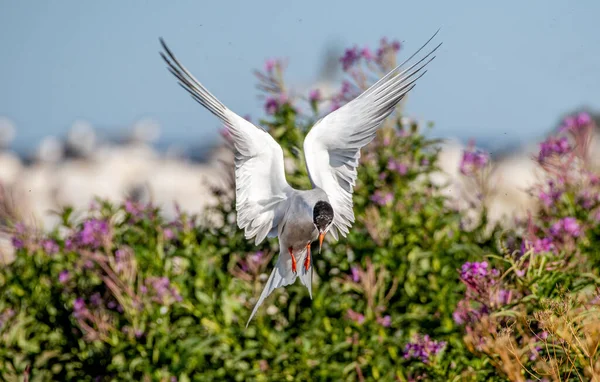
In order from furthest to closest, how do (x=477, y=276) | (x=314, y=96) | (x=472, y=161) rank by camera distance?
(x=314, y=96)
(x=472, y=161)
(x=477, y=276)

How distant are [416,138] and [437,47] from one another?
2.93 feet

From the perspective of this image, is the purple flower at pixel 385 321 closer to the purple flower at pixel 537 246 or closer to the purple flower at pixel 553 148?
the purple flower at pixel 537 246

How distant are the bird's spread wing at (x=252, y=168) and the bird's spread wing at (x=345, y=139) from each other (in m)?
0.17

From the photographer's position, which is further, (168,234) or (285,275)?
(168,234)

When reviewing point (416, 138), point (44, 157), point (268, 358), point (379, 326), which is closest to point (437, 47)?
point (416, 138)

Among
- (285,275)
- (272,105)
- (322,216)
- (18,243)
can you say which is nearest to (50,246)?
(18,243)

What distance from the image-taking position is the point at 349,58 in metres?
4.79

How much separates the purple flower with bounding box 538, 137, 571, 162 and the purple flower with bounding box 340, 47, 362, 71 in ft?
3.60

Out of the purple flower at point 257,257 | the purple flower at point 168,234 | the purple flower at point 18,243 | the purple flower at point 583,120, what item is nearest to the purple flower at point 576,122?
the purple flower at point 583,120

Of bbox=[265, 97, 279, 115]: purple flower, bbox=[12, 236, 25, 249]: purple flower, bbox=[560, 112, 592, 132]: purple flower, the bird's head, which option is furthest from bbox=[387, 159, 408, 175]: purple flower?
bbox=[12, 236, 25, 249]: purple flower

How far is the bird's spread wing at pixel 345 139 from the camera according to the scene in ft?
13.0

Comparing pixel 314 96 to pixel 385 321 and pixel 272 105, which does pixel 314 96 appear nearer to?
pixel 272 105

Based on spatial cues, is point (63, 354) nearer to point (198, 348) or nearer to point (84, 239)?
point (84, 239)

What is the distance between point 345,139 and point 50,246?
173 cm
